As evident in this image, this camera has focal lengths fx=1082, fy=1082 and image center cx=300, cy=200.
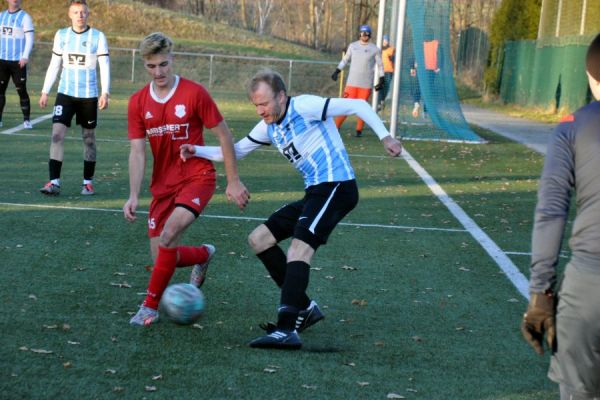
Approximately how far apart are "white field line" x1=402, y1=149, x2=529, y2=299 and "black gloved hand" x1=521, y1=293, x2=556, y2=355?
13.9 ft

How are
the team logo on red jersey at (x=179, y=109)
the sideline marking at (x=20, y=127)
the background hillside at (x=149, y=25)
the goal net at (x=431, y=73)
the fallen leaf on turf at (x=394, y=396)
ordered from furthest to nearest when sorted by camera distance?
the background hillside at (x=149, y=25), the goal net at (x=431, y=73), the sideline marking at (x=20, y=127), the team logo on red jersey at (x=179, y=109), the fallen leaf on turf at (x=394, y=396)

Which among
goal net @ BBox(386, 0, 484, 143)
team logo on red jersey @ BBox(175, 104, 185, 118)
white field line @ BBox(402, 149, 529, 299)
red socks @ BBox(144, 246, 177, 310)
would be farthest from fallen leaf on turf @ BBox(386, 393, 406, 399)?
goal net @ BBox(386, 0, 484, 143)

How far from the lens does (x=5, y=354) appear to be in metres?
5.76

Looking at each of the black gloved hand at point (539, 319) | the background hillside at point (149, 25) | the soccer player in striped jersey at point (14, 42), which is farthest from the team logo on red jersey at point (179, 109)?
the background hillside at point (149, 25)

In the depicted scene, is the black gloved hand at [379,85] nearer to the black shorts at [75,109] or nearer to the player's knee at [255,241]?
the black shorts at [75,109]

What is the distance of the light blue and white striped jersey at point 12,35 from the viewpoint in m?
18.2

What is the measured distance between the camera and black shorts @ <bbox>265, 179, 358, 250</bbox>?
20.9 feet

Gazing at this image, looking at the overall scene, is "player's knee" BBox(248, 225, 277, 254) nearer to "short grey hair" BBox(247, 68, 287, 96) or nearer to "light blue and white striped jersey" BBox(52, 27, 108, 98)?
"short grey hair" BBox(247, 68, 287, 96)

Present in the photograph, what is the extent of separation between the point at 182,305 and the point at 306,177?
1078 millimetres

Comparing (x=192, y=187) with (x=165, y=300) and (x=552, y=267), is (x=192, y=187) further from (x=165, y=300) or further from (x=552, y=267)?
(x=552, y=267)

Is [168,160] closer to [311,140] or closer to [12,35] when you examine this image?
[311,140]

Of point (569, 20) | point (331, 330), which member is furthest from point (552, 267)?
point (569, 20)

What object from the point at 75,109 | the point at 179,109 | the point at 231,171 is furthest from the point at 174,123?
the point at 75,109

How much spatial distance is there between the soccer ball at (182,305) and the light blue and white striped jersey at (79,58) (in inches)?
238
